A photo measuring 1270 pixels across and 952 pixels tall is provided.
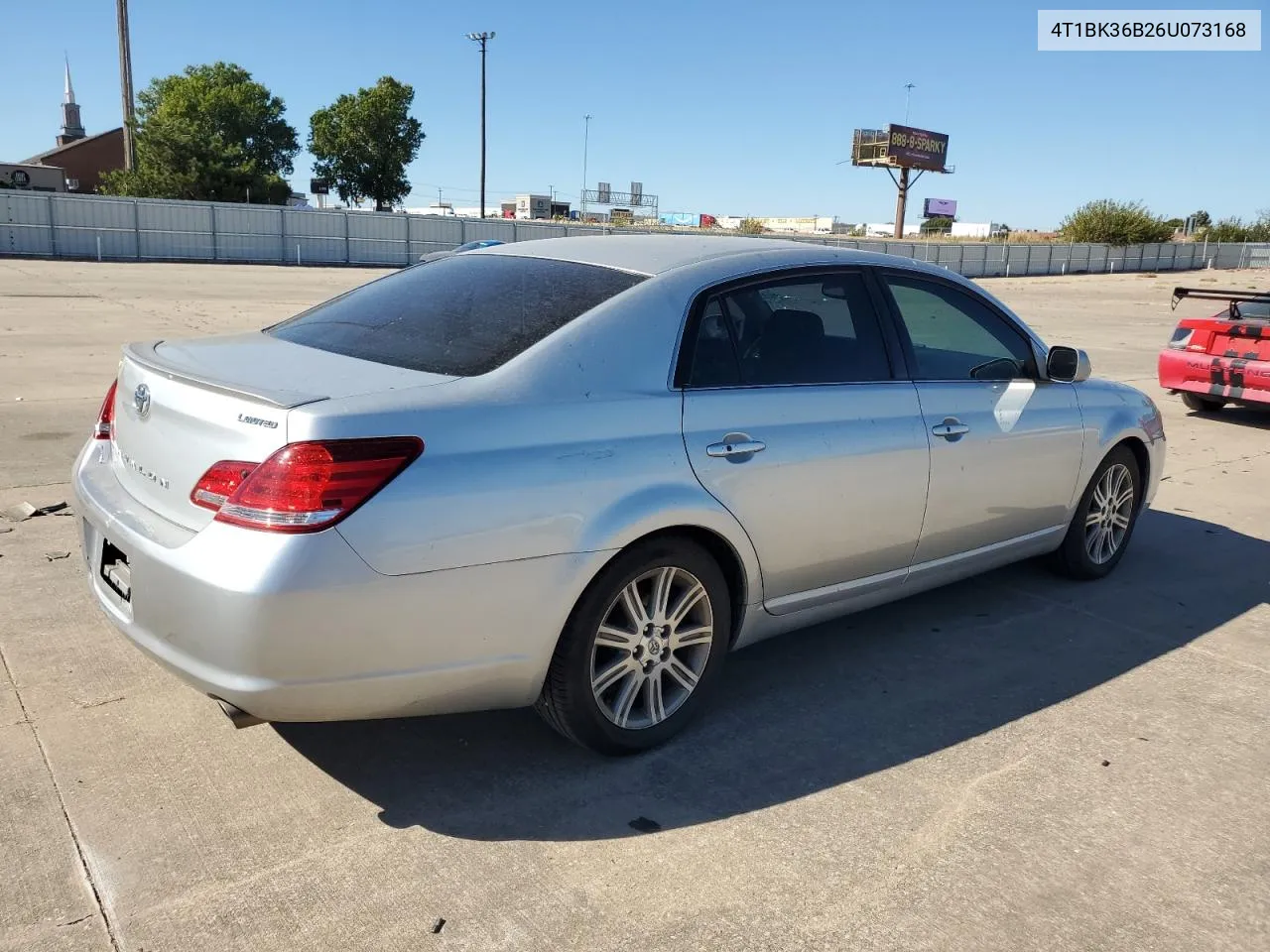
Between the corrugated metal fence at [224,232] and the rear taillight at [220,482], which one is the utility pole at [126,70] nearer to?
the corrugated metal fence at [224,232]

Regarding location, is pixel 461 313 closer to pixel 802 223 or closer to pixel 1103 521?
pixel 1103 521

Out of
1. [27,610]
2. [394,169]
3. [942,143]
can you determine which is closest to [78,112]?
[394,169]

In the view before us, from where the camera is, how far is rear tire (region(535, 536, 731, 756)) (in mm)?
3107

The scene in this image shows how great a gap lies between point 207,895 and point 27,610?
2255 mm

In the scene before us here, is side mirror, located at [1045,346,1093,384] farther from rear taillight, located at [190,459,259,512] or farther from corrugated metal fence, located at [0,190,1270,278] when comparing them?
corrugated metal fence, located at [0,190,1270,278]

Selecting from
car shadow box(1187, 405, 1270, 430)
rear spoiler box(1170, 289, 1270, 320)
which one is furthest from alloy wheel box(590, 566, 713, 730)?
car shadow box(1187, 405, 1270, 430)

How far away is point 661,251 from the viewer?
377 centimetres

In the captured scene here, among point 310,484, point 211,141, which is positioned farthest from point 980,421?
point 211,141

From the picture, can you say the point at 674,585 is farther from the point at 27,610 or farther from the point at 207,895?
the point at 27,610

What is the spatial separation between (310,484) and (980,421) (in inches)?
110

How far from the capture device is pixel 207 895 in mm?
2594

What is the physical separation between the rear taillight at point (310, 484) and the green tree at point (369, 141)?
68723 millimetres

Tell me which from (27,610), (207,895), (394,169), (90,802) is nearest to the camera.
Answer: (207,895)

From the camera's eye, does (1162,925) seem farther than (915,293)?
No
